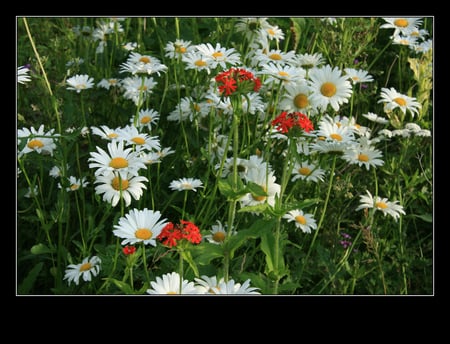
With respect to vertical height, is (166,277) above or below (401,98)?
below

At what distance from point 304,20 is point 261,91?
0.52m

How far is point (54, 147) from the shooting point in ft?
7.01

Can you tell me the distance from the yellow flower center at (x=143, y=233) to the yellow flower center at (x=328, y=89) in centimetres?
92

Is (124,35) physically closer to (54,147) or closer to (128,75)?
(128,75)

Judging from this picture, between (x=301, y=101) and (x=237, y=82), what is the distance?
64cm

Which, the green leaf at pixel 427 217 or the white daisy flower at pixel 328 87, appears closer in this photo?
the white daisy flower at pixel 328 87

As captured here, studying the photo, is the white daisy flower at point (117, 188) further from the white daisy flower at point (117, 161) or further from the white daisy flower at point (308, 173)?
the white daisy flower at point (308, 173)

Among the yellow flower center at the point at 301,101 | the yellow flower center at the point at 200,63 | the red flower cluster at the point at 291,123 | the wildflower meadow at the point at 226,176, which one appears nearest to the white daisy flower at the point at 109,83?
the wildflower meadow at the point at 226,176

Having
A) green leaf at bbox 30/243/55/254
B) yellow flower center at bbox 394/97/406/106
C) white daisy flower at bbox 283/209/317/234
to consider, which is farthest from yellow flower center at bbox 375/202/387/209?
green leaf at bbox 30/243/55/254

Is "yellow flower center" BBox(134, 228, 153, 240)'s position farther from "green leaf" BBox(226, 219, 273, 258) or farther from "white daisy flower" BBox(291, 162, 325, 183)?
"white daisy flower" BBox(291, 162, 325, 183)

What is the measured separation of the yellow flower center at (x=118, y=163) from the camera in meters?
1.73

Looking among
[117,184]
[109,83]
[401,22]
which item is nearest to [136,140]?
[117,184]

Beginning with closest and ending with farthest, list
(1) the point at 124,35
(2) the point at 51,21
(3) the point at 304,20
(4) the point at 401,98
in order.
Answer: (4) the point at 401,98
(3) the point at 304,20
(1) the point at 124,35
(2) the point at 51,21
